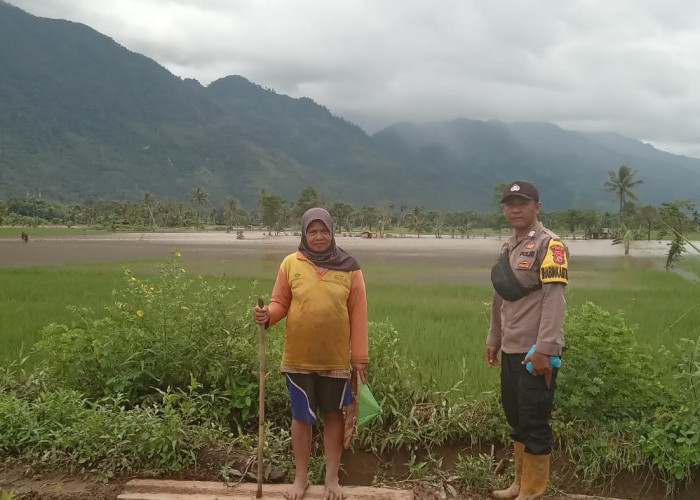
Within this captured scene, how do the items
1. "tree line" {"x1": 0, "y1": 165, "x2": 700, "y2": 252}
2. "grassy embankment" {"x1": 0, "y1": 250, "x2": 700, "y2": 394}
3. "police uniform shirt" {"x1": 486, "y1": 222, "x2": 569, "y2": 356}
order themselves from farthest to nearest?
"tree line" {"x1": 0, "y1": 165, "x2": 700, "y2": 252} < "grassy embankment" {"x1": 0, "y1": 250, "x2": 700, "y2": 394} < "police uniform shirt" {"x1": 486, "y1": 222, "x2": 569, "y2": 356}

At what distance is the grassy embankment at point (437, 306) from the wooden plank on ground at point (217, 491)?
1.29m

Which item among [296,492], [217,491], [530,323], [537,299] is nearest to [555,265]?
[537,299]

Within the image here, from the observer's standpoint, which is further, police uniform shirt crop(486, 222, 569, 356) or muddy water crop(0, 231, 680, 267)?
muddy water crop(0, 231, 680, 267)

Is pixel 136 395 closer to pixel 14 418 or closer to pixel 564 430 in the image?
pixel 14 418

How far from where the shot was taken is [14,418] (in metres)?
3.77

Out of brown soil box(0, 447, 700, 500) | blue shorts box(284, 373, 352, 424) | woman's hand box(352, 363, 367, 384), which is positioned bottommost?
brown soil box(0, 447, 700, 500)

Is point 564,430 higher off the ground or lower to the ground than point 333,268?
lower

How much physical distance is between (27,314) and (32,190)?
189 m

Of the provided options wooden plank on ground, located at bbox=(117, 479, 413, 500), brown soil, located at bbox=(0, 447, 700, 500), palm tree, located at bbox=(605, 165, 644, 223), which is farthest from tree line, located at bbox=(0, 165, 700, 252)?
wooden plank on ground, located at bbox=(117, 479, 413, 500)

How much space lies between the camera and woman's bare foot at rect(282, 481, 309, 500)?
3.11 m

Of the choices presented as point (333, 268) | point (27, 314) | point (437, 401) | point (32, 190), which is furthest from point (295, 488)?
point (32, 190)

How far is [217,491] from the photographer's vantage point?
323cm

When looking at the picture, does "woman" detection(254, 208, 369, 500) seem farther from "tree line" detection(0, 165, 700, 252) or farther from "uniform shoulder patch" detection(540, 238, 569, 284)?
"tree line" detection(0, 165, 700, 252)

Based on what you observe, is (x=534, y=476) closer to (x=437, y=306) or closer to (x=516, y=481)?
(x=516, y=481)
